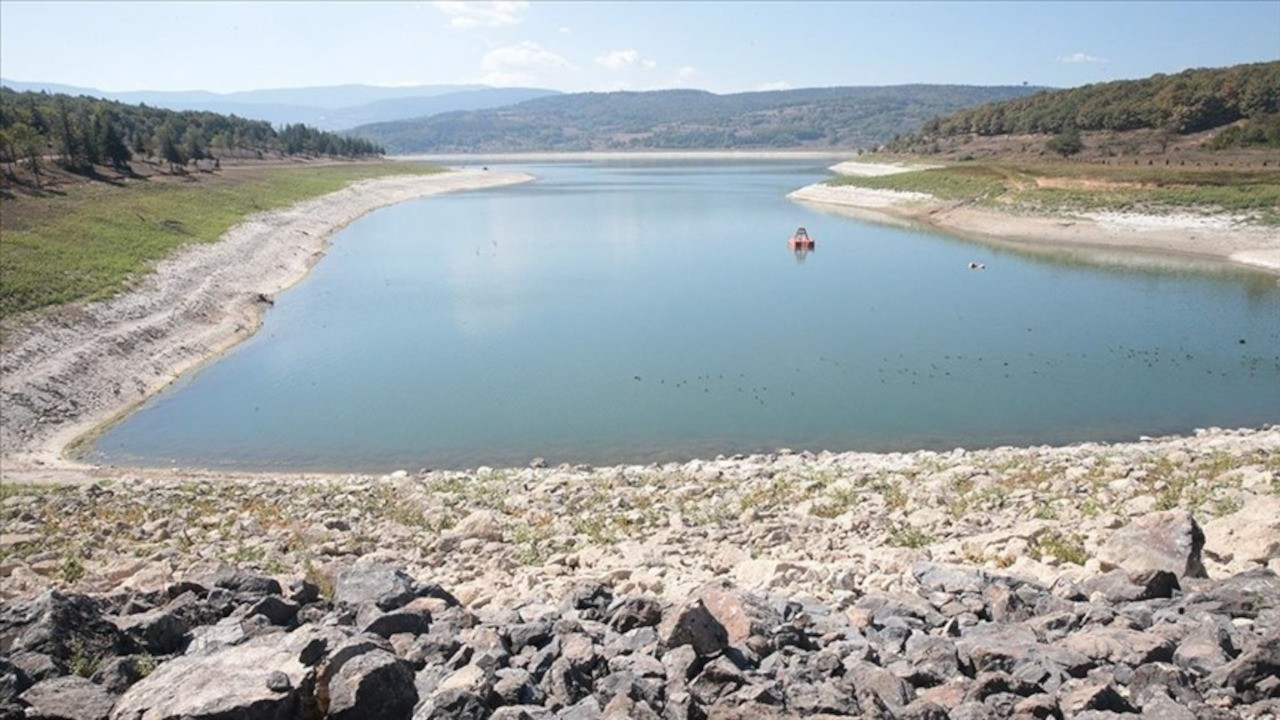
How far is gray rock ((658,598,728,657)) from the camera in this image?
20.6ft

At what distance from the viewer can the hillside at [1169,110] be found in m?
77.9

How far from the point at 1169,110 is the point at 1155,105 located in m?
2.67

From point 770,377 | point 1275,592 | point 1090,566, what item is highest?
point 1275,592

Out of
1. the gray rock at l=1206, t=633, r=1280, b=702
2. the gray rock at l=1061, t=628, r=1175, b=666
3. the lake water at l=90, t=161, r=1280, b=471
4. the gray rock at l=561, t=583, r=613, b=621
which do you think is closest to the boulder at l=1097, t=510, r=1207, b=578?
the gray rock at l=1061, t=628, r=1175, b=666

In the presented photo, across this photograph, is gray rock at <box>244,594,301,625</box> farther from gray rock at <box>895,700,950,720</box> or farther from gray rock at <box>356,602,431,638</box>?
gray rock at <box>895,700,950,720</box>

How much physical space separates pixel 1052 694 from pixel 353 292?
38.4m

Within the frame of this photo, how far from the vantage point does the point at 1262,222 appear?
4588cm

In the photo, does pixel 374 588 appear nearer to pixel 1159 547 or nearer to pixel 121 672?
pixel 121 672

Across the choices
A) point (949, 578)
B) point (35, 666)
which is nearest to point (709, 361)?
point (949, 578)

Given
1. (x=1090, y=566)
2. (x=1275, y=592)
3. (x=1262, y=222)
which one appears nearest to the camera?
(x=1275, y=592)

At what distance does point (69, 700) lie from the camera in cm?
564

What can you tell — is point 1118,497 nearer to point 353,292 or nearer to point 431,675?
point 431,675

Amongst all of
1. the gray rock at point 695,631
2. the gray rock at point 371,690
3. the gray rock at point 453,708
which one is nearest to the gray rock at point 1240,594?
the gray rock at point 695,631

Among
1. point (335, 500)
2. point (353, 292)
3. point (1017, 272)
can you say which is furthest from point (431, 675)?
point (1017, 272)
